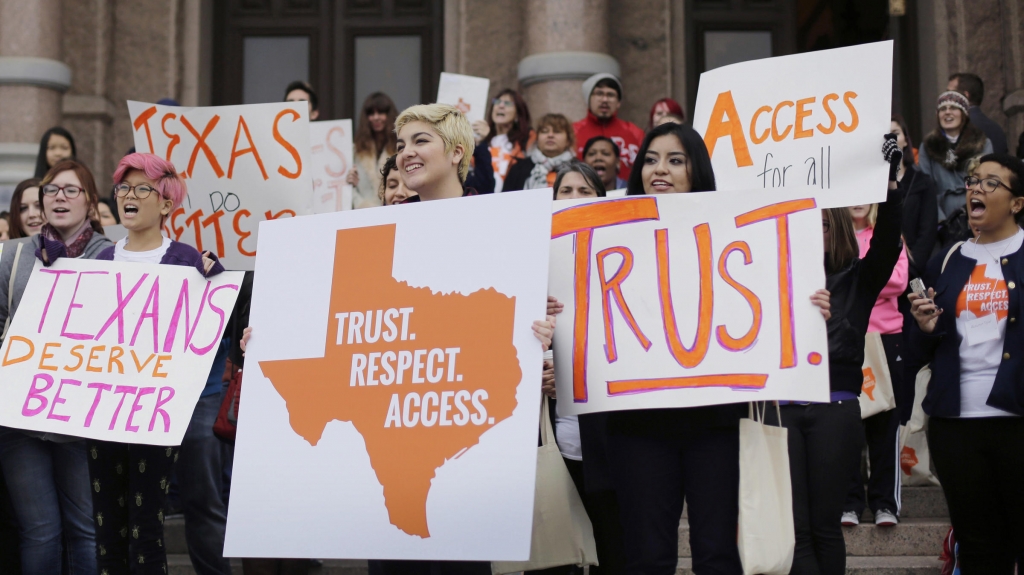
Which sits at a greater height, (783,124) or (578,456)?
(783,124)

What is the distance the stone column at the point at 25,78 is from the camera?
879 centimetres

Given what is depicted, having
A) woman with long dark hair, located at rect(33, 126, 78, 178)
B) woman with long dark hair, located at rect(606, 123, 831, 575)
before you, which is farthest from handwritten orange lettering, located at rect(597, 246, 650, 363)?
woman with long dark hair, located at rect(33, 126, 78, 178)

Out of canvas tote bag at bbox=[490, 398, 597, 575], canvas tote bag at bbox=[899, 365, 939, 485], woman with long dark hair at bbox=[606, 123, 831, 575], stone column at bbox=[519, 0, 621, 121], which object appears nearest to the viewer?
woman with long dark hair at bbox=[606, 123, 831, 575]

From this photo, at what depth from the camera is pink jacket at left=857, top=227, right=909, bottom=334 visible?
19.7ft

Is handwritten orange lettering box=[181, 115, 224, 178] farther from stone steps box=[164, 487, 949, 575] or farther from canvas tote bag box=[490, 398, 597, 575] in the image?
canvas tote bag box=[490, 398, 597, 575]

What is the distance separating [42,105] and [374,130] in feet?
10.4

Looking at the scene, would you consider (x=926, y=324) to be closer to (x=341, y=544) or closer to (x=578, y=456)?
(x=578, y=456)

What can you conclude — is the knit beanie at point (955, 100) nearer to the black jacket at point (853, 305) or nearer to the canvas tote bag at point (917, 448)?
the canvas tote bag at point (917, 448)

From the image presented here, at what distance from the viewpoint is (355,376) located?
11.5 feet

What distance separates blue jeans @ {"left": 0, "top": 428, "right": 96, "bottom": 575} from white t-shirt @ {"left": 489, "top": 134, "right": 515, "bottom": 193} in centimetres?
396

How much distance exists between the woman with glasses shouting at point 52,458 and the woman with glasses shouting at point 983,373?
3545 millimetres

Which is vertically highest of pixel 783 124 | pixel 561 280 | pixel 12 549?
pixel 783 124

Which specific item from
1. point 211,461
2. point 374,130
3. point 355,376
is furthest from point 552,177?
point 355,376

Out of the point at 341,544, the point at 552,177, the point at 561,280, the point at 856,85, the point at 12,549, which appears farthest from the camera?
the point at 552,177
